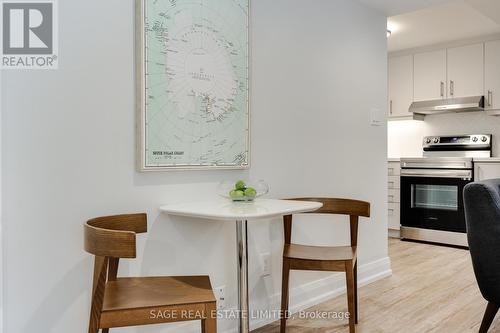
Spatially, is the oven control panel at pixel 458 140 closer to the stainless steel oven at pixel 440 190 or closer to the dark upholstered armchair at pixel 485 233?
the stainless steel oven at pixel 440 190

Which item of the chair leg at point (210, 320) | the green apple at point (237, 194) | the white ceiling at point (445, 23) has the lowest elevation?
the chair leg at point (210, 320)

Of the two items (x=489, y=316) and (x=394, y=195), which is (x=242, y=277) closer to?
(x=489, y=316)

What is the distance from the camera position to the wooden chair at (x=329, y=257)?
7.64 feet

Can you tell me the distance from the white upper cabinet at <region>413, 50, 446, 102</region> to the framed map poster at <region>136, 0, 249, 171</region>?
360cm

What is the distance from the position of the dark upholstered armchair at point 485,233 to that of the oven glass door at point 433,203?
2614 millimetres

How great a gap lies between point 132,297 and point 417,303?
2146mm

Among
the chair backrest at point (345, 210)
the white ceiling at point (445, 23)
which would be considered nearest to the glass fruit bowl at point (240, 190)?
the chair backrest at point (345, 210)

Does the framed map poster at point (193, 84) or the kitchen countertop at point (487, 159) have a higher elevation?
the framed map poster at point (193, 84)

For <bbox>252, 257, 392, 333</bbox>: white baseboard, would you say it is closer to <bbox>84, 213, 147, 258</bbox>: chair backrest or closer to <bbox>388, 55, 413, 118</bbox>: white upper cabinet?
<bbox>84, 213, 147, 258</bbox>: chair backrest

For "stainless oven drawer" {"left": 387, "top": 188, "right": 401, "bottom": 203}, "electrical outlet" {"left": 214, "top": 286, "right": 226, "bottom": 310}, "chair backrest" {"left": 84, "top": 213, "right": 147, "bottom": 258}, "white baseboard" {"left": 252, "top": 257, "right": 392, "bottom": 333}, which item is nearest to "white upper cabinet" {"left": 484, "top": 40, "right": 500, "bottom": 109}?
"stainless oven drawer" {"left": 387, "top": 188, "right": 401, "bottom": 203}

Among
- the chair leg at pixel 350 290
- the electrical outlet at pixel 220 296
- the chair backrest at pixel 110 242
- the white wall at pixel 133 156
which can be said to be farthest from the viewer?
the electrical outlet at pixel 220 296

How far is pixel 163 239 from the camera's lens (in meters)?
2.19

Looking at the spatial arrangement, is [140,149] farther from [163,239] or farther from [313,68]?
[313,68]

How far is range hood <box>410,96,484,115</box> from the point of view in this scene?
4.91m
